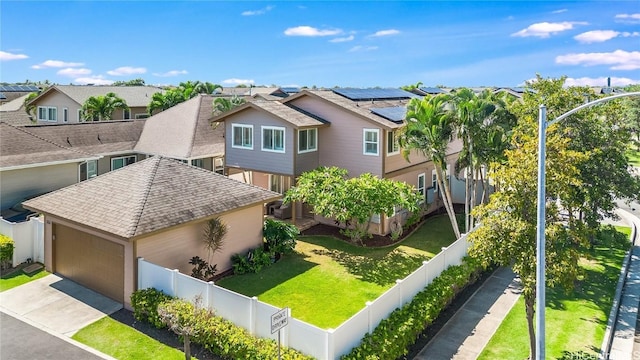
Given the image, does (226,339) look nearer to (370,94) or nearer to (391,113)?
(391,113)

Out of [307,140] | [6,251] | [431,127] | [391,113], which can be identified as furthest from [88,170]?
[431,127]

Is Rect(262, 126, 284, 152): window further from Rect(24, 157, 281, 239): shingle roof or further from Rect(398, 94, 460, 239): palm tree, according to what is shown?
Rect(398, 94, 460, 239): palm tree

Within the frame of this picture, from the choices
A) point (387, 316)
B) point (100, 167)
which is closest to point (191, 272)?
point (387, 316)

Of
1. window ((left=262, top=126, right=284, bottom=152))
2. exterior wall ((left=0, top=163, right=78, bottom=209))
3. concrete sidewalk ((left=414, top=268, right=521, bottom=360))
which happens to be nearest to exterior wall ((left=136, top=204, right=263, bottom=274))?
window ((left=262, top=126, right=284, bottom=152))

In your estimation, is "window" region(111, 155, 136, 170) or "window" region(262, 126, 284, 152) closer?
"window" region(262, 126, 284, 152)

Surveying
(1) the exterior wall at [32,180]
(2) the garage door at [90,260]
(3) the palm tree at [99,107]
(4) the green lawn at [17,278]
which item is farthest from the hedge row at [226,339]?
(3) the palm tree at [99,107]

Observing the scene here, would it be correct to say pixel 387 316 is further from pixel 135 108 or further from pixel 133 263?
pixel 135 108
